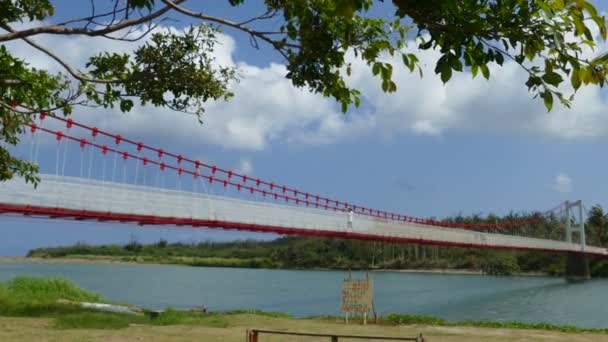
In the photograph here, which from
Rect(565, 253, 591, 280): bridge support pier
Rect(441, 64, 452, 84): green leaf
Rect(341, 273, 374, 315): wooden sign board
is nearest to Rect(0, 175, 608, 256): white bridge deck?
Rect(341, 273, 374, 315): wooden sign board

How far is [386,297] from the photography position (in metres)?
29.8

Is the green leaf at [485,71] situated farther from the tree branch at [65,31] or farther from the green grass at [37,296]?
the green grass at [37,296]

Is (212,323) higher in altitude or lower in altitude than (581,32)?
lower

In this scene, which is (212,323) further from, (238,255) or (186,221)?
(238,255)

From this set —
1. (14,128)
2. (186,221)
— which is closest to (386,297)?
(186,221)

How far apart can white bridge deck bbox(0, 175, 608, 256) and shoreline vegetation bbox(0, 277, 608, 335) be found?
1980 millimetres

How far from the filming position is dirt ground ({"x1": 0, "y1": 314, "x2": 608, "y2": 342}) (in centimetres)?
923

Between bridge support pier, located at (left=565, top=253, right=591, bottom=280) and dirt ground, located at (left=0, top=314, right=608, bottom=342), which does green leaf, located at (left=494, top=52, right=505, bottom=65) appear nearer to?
dirt ground, located at (left=0, top=314, right=608, bottom=342)

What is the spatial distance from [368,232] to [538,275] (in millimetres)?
39219

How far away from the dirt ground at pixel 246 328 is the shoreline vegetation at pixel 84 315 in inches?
14.3

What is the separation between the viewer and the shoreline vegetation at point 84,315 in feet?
36.0

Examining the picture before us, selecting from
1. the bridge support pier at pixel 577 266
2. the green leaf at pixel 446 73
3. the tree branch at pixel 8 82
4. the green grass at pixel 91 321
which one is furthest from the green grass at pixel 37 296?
the bridge support pier at pixel 577 266

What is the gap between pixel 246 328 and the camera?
37.4 feet

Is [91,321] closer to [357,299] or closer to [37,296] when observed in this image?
[37,296]
